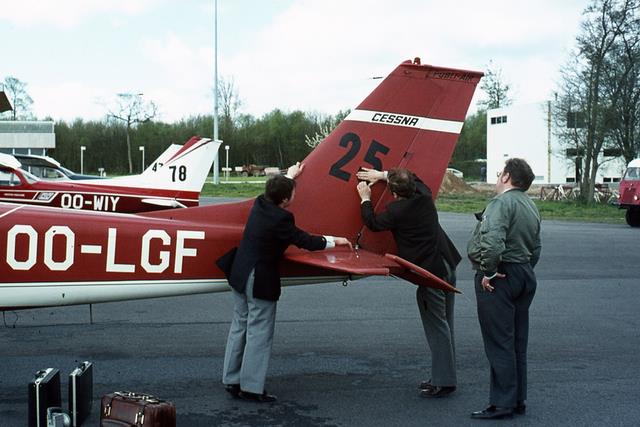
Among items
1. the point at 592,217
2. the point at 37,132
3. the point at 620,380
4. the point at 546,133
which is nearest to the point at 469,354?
the point at 620,380

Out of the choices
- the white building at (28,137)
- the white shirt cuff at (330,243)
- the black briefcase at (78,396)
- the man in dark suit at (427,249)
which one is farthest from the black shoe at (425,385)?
the white building at (28,137)

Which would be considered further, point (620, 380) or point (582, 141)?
point (582, 141)

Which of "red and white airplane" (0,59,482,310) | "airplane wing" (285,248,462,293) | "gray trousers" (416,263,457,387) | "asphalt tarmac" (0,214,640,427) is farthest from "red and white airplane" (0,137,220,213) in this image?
"gray trousers" (416,263,457,387)

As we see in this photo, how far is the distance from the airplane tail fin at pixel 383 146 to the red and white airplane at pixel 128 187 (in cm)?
1124

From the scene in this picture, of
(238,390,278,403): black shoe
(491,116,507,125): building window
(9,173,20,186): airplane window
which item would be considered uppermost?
(491,116,507,125): building window

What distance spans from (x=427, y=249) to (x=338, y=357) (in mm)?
1685

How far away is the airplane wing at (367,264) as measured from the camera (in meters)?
4.64

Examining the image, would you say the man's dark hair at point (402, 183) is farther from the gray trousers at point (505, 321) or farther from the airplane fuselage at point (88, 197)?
the airplane fuselage at point (88, 197)

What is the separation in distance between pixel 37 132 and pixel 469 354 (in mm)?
60895

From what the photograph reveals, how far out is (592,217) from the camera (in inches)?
1098

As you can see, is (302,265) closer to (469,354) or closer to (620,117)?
(469,354)

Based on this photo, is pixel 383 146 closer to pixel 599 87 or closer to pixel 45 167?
pixel 45 167

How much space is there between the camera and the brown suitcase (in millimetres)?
4105

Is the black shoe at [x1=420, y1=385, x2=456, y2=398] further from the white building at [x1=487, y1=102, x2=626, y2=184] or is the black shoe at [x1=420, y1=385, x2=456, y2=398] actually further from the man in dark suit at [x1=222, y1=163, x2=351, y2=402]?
the white building at [x1=487, y1=102, x2=626, y2=184]
